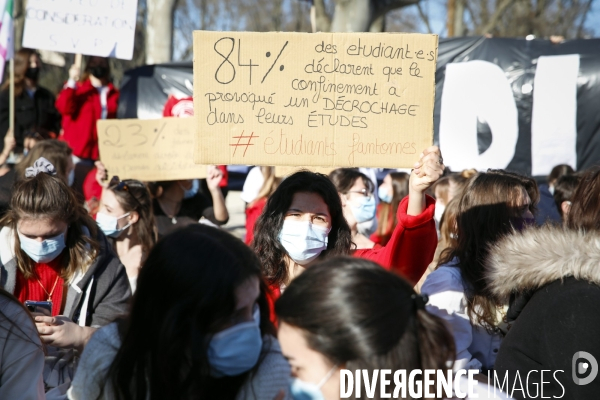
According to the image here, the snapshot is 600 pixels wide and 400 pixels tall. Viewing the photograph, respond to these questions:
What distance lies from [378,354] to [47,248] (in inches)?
84.7

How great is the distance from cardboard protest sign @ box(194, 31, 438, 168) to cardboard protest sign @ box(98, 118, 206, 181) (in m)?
2.04

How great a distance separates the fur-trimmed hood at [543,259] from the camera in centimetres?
215

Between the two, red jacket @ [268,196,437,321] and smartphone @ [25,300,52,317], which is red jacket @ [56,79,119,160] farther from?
red jacket @ [268,196,437,321]

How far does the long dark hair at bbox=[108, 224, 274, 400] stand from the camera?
192 cm

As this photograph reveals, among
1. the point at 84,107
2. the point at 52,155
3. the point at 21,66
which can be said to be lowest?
the point at 52,155

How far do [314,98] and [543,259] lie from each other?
1468mm

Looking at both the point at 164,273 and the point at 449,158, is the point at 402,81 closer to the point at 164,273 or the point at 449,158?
the point at 164,273

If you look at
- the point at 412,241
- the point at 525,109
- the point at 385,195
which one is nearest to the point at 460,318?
the point at 412,241

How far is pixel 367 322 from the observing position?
5.86 feet

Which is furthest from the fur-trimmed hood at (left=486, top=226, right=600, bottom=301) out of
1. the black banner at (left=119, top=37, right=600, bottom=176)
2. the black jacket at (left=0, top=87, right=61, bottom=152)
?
the black jacket at (left=0, top=87, right=61, bottom=152)

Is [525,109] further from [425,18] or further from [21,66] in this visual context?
[425,18]

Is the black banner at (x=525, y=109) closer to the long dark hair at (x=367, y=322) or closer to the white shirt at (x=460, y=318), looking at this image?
the white shirt at (x=460, y=318)

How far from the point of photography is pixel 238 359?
1935 millimetres

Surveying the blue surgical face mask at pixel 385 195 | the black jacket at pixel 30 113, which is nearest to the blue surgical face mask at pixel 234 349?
the blue surgical face mask at pixel 385 195
